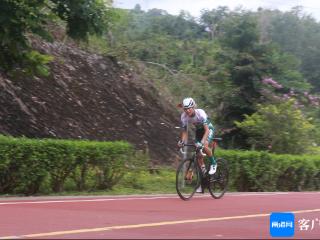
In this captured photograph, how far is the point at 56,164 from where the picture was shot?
12.7m

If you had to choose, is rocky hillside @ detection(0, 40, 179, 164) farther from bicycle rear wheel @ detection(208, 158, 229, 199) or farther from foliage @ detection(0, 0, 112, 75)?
bicycle rear wheel @ detection(208, 158, 229, 199)

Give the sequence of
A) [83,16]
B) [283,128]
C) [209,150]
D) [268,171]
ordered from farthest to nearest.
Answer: [283,128], [268,171], [83,16], [209,150]

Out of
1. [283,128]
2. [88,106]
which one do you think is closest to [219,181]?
[88,106]

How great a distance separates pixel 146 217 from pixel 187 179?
3044 millimetres

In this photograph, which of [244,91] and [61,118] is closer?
[61,118]

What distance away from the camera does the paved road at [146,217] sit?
26.2 ft

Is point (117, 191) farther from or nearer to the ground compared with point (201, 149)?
Answer: nearer to the ground

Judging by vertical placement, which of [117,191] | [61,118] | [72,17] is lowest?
[117,191]

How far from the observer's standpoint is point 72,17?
1427 centimetres

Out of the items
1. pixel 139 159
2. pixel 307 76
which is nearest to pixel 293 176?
pixel 139 159

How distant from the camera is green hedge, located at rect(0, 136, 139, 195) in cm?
1210

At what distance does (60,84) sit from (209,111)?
7946 millimetres

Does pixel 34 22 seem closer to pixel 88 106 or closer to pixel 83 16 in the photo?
pixel 83 16

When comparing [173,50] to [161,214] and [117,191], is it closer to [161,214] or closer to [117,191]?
[117,191]
